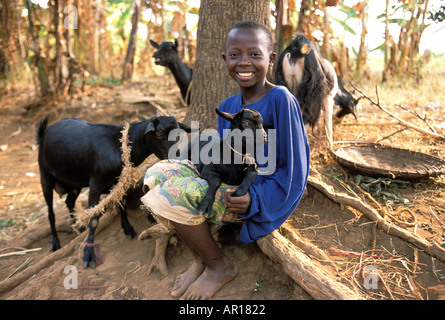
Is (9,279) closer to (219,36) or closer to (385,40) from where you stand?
(219,36)

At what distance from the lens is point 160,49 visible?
6754mm

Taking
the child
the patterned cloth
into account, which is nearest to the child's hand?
the child

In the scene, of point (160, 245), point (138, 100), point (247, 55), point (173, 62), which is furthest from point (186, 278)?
A: point (138, 100)

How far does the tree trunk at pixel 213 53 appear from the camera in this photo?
11.6ft

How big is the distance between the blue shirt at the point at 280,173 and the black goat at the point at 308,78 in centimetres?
239

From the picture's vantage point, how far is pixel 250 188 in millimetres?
2166

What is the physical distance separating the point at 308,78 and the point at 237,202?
119 inches

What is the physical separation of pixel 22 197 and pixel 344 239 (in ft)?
15.8

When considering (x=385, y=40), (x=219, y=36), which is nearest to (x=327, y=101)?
(x=219, y=36)

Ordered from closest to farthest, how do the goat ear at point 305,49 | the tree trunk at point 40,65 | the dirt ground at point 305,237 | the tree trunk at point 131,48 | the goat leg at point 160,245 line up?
1. the dirt ground at point 305,237
2. the goat leg at point 160,245
3. the goat ear at point 305,49
4. the tree trunk at point 40,65
5. the tree trunk at point 131,48

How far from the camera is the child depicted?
7.02 feet

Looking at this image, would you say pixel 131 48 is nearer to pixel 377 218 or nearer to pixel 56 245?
pixel 56 245

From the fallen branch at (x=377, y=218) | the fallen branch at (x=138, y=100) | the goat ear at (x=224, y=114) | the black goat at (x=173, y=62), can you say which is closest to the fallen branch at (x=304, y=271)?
the fallen branch at (x=377, y=218)

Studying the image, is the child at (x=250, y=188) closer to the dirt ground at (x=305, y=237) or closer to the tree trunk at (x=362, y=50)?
the dirt ground at (x=305, y=237)
